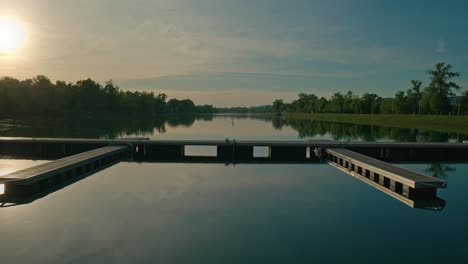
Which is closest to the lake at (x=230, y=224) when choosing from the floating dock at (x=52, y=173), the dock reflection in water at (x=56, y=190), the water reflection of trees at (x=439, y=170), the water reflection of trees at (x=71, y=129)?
the dock reflection in water at (x=56, y=190)

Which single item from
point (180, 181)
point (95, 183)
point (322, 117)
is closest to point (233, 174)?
point (180, 181)

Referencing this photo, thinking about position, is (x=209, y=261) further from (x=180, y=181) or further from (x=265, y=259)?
(x=180, y=181)

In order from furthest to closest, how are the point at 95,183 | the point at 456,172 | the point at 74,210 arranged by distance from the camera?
1. the point at 456,172
2. the point at 95,183
3. the point at 74,210

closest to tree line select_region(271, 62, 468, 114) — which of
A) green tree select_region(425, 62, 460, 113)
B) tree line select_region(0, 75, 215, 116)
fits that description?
green tree select_region(425, 62, 460, 113)

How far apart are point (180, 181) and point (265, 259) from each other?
9.99 metres

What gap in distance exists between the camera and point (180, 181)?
→ 18.3 m

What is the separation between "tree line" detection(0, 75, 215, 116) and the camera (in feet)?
274

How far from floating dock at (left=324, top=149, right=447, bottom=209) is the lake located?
602mm

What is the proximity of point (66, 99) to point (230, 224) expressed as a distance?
10084 cm

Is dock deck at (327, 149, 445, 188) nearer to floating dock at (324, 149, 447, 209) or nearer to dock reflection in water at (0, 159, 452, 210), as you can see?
floating dock at (324, 149, 447, 209)

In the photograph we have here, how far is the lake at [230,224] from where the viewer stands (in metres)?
9.25

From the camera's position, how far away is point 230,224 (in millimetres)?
11586

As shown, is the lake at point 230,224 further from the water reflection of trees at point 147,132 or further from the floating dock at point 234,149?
the water reflection of trees at point 147,132

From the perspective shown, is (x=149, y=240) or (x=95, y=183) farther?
(x=95, y=183)
